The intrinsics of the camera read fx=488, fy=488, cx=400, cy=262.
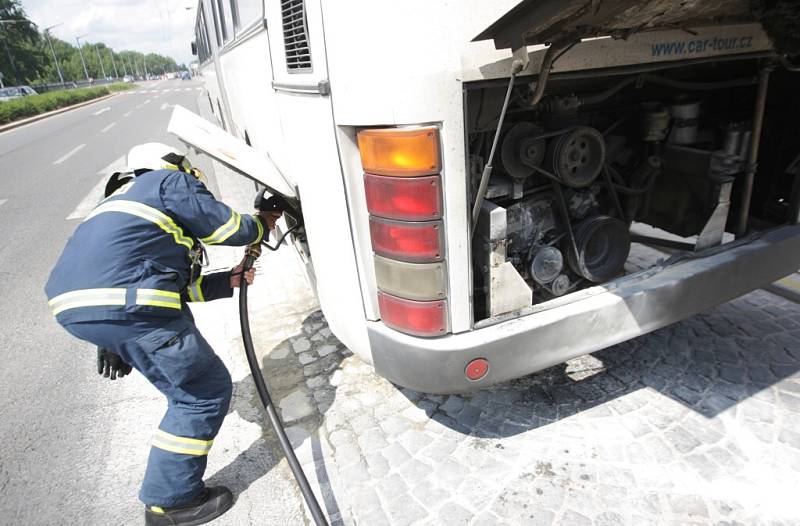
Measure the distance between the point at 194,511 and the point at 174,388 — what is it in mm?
582

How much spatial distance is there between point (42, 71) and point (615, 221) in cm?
6309

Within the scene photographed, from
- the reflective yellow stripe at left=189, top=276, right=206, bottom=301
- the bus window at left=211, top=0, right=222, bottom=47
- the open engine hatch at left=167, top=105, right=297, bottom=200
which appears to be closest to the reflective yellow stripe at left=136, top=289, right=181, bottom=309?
the reflective yellow stripe at left=189, top=276, right=206, bottom=301

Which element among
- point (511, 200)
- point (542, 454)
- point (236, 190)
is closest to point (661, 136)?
point (511, 200)

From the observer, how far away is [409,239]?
190 cm

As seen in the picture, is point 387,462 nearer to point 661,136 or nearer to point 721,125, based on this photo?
point 661,136

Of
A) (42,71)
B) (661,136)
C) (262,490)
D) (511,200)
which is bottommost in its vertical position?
(262,490)

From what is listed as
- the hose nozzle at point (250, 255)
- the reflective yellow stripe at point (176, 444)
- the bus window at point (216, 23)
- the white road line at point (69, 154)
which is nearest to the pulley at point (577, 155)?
the hose nozzle at point (250, 255)

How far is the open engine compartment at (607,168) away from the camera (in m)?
2.16

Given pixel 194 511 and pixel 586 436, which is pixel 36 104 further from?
pixel 586 436

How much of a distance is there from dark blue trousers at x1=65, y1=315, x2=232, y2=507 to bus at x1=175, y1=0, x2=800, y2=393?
2.26 ft

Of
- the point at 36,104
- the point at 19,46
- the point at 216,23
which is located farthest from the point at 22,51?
the point at 216,23

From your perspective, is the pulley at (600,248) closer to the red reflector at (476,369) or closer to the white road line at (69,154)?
the red reflector at (476,369)

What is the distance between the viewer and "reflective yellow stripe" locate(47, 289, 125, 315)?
2.06m

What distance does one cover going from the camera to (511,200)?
2447 mm
